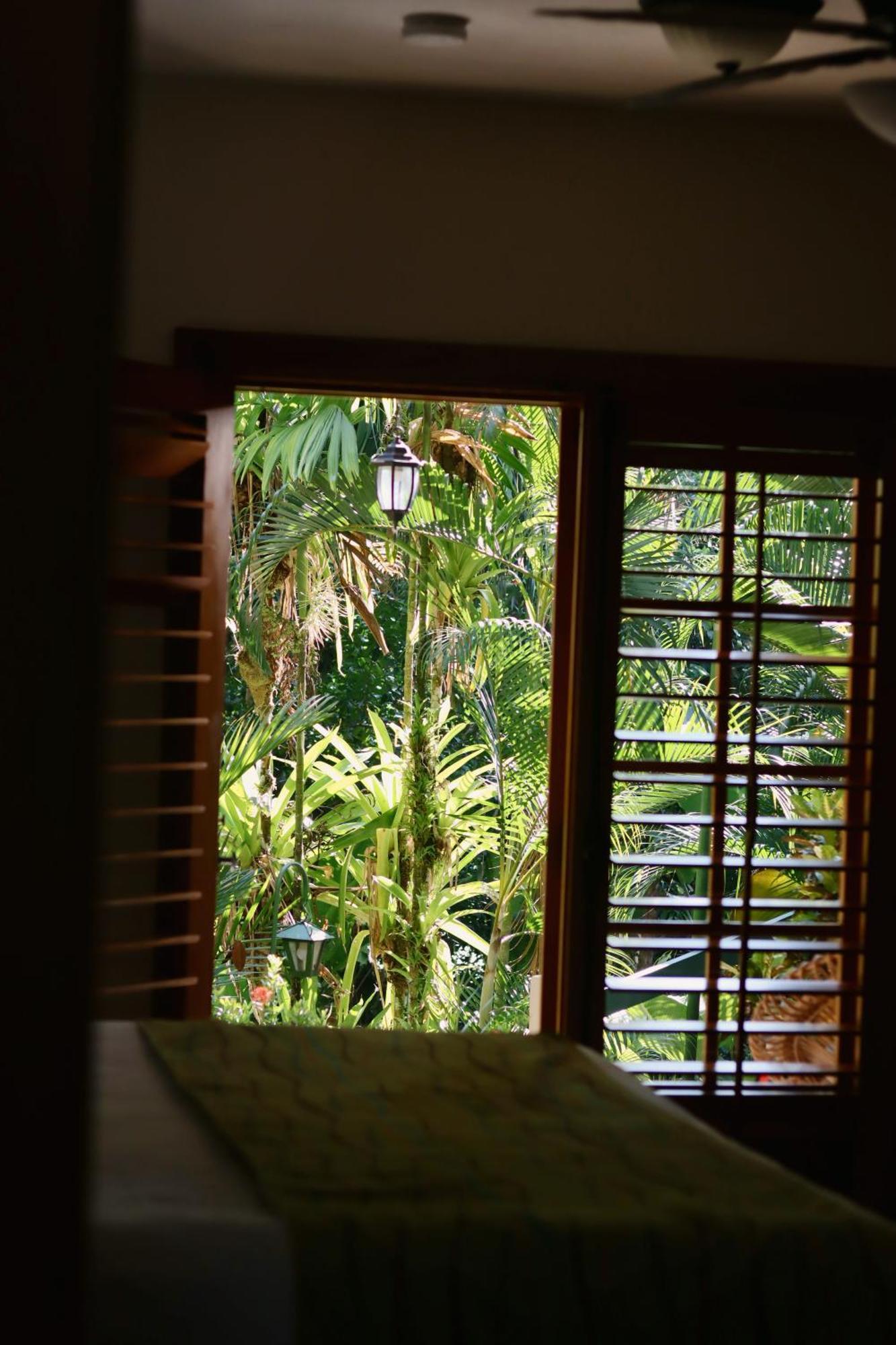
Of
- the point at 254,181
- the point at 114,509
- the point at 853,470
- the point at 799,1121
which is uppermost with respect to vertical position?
the point at 254,181

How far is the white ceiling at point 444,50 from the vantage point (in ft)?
9.57

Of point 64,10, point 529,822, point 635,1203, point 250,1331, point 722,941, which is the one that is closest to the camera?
point 64,10

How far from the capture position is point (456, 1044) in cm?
265

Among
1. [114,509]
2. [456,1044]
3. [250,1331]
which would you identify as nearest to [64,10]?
[114,509]

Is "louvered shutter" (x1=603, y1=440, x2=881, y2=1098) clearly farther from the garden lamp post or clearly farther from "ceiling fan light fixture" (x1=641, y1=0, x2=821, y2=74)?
the garden lamp post

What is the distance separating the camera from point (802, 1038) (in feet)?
12.3

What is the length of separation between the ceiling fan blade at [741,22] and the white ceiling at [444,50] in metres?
0.94

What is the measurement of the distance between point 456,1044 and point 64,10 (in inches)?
94.9

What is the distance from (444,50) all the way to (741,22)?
4.29 feet

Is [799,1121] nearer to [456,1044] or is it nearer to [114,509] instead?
[456,1044]

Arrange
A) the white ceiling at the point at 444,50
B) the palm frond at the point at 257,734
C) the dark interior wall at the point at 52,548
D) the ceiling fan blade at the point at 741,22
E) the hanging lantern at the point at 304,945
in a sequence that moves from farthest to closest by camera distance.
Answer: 1. the palm frond at the point at 257,734
2. the hanging lantern at the point at 304,945
3. the white ceiling at the point at 444,50
4. the ceiling fan blade at the point at 741,22
5. the dark interior wall at the point at 52,548

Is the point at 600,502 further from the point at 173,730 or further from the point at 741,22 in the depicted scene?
the point at 741,22

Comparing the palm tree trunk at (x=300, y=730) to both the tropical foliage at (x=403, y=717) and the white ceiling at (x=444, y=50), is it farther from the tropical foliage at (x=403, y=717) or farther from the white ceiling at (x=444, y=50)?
Result: the white ceiling at (x=444, y=50)

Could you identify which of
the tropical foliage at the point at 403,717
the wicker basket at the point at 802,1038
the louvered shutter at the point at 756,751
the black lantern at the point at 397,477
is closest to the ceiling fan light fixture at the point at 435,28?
the louvered shutter at the point at 756,751
